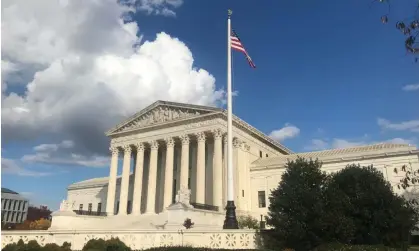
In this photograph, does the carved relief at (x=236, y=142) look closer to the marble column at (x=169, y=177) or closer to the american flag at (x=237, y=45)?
the marble column at (x=169, y=177)

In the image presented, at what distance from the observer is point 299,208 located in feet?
85.5

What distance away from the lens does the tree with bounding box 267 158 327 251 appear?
25.2 metres

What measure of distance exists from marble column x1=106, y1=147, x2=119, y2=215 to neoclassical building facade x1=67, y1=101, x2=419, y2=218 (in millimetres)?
162

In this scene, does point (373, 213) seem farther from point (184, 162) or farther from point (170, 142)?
point (170, 142)

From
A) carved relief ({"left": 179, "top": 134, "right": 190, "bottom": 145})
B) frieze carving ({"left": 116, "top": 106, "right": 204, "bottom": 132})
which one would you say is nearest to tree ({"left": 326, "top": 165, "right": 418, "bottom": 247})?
carved relief ({"left": 179, "top": 134, "right": 190, "bottom": 145})

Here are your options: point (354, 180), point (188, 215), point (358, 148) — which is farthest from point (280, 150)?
point (354, 180)

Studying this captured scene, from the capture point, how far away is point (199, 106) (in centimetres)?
5550

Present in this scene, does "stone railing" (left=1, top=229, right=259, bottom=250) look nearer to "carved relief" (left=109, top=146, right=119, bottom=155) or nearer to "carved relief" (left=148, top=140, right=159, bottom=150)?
"carved relief" (left=148, top=140, right=159, bottom=150)

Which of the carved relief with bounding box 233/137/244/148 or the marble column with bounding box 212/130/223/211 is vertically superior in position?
the carved relief with bounding box 233/137/244/148

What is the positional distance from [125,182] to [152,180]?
6160mm

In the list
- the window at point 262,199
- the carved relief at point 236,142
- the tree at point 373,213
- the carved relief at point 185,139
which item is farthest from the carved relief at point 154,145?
the tree at point 373,213

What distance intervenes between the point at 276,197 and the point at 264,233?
10.00 feet

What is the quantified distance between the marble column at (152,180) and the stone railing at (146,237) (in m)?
31.7

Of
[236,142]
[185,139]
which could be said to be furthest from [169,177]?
[236,142]
